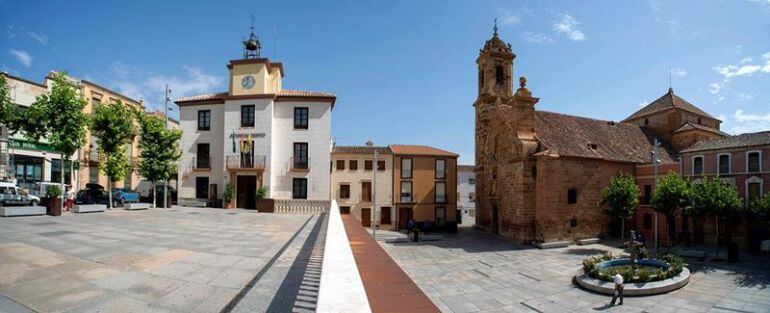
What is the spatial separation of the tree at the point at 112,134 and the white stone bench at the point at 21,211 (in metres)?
4.22

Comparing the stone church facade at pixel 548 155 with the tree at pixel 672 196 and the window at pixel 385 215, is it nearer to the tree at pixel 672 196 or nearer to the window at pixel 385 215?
the tree at pixel 672 196

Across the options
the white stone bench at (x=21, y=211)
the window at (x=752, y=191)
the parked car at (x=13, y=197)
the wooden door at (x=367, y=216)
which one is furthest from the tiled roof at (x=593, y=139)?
the parked car at (x=13, y=197)

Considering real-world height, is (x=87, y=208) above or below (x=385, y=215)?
above

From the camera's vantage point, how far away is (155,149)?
2414 centimetres

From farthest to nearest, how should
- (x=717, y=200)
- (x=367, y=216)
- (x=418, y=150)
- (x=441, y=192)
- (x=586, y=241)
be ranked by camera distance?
(x=418, y=150) → (x=441, y=192) → (x=367, y=216) → (x=586, y=241) → (x=717, y=200)

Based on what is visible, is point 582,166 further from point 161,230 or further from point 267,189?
point 161,230

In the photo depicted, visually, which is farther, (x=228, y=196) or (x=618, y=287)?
(x=228, y=196)

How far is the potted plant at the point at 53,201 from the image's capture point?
51.3 ft

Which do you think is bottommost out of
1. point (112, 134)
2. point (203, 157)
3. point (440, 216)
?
point (440, 216)

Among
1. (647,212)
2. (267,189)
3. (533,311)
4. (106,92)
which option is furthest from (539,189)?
(106,92)

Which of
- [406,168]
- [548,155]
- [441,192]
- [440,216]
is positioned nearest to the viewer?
[548,155]

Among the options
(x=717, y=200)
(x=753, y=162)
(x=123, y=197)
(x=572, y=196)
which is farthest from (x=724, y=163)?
(x=123, y=197)

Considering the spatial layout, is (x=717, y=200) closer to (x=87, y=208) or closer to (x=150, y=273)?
(x=150, y=273)

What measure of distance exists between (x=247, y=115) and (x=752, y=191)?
1477 inches
